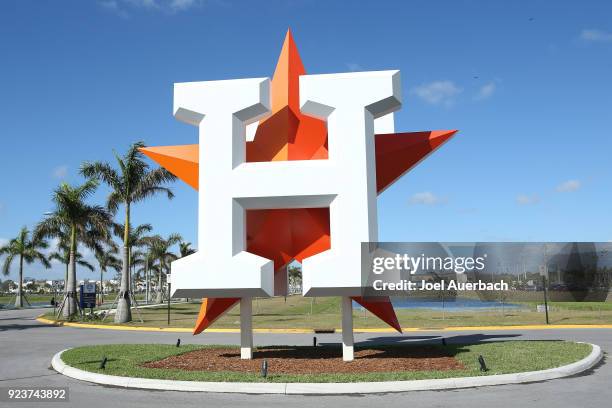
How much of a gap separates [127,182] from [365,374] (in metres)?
25.8

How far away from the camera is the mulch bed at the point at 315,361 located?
40.2 feet

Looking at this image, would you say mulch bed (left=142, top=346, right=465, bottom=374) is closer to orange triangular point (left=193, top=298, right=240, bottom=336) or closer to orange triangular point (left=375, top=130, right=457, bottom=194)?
orange triangular point (left=193, top=298, right=240, bottom=336)

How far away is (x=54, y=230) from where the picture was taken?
4138cm

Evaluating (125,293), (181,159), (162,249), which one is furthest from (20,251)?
(181,159)

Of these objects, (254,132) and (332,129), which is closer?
(332,129)

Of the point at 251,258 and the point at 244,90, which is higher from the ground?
the point at 244,90

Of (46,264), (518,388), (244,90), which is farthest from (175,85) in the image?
(46,264)

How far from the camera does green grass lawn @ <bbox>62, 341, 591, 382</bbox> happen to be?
35.8 feet

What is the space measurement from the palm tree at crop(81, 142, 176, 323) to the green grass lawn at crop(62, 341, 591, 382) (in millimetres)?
15561

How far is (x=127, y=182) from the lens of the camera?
33.2m

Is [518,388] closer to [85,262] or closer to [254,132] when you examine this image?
[254,132]

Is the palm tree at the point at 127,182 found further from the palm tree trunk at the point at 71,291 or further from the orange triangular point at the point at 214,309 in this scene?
the orange triangular point at the point at 214,309

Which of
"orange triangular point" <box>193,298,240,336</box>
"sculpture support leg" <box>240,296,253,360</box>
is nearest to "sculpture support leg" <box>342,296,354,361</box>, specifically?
"sculpture support leg" <box>240,296,253,360</box>

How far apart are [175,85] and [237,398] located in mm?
7556
